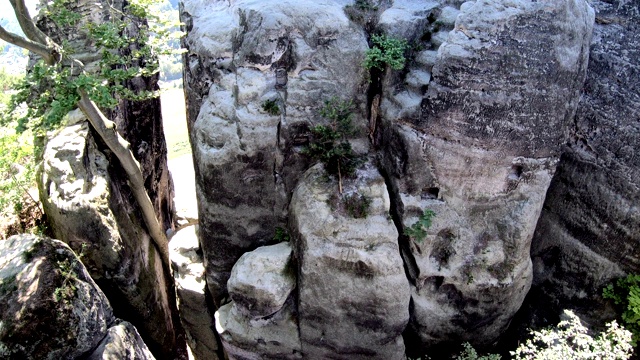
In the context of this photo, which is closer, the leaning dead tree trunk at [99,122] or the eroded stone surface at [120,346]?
the eroded stone surface at [120,346]

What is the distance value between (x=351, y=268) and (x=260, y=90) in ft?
11.1

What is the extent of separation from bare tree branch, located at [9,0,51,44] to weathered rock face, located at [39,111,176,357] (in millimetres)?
2039

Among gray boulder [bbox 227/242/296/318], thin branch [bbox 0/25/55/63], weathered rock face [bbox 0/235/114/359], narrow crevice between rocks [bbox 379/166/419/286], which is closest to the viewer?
weathered rock face [bbox 0/235/114/359]

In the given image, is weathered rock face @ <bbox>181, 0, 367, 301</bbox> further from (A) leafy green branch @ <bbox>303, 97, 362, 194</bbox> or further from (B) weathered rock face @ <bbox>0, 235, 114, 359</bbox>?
(B) weathered rock face @ <bbox>0, 235, 114, 359</bbox>

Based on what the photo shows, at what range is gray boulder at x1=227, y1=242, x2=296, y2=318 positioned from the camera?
7898mm

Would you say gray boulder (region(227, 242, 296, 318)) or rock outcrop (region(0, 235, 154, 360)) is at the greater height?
rock outcrop (region(0, 235, 154, 360))

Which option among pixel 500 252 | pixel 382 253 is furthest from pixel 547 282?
pixel 382 253

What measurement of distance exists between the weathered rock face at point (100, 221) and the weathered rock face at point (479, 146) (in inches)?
204

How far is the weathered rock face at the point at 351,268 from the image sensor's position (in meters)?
7.54

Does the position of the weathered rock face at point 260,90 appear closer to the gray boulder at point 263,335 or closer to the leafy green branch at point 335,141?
the leafy green branch at point 335,141

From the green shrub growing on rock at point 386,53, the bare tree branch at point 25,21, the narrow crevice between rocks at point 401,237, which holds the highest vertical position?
the bare tree branch at point 25,21

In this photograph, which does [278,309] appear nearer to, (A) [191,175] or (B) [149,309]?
(B) [149,309]

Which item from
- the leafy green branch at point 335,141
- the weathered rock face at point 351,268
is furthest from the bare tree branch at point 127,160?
the leafy green branch at point 335,141

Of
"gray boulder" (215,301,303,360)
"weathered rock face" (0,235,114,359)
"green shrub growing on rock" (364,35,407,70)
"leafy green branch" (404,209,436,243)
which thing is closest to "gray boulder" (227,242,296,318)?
"gray boulder" (215,301,303,360)
